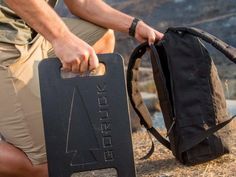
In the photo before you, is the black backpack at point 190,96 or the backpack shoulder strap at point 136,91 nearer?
the black backpack at point 190,96

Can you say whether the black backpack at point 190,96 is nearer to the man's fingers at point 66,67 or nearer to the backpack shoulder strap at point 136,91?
the backpack shoulder strap at point 136,91

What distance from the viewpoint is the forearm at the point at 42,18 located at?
7.80ft

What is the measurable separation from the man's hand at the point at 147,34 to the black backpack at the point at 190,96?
12cm

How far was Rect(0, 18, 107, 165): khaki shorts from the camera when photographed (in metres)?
2.76

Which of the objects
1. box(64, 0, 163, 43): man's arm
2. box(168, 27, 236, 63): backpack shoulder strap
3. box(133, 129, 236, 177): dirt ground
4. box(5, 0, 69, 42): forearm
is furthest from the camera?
box(64, 0, 163, 43): man's arm

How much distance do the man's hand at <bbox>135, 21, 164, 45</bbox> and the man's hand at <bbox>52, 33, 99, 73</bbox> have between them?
0.75 metres

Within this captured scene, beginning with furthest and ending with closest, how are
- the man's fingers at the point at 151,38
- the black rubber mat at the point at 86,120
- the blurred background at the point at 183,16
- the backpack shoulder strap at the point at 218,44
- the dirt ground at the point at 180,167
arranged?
the blurred background at the point at 183,16, the man's fingers at the point at 151,38, the dirt ground at the point at 180,167, the backpack shoulder strap at the point at 218,44, the black rubber mat at the point at 86,120

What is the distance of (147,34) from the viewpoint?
3051 millimetres

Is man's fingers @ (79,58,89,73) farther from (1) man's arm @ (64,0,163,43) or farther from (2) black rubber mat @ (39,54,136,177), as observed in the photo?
(1) man's arm @ (64,0,163,43)

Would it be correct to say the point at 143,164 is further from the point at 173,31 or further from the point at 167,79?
the point at 173,31

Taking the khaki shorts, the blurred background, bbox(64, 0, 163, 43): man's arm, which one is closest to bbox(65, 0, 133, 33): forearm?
bbox(64, 0, 163, 43): man's arm

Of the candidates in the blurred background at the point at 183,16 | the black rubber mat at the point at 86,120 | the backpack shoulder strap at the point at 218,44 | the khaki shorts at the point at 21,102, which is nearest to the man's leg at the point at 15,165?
the khaki shorts at the point at 21,102

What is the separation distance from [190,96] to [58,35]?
0.75 meters

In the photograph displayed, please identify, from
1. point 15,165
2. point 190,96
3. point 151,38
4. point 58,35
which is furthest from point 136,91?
point 58,35
